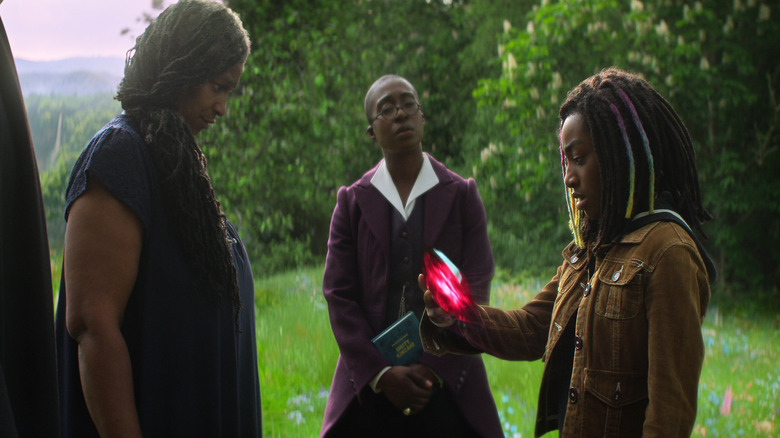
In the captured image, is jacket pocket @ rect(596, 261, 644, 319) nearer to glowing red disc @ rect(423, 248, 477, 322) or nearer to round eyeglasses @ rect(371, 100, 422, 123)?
glowing red disc @ rect(423, 248, 477, 322)

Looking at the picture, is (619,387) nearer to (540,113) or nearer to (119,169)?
(119,169)

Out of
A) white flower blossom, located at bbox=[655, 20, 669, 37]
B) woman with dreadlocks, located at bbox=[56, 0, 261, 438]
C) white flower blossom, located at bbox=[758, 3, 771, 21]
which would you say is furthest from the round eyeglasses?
white flower blossom, located at bbox=[758, 3, 771, 21]

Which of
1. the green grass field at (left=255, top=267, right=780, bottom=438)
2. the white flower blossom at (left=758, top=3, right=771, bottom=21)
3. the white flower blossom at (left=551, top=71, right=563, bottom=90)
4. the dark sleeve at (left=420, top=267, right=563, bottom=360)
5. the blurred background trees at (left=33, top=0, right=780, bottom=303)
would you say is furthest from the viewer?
the white flower blossom at (left=758, top=3, right=771, bottom=21)

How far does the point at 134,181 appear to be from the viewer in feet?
5.17

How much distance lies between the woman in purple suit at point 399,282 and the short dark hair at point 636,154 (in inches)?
38.9

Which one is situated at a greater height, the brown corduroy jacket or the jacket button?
the brown corduroy jacket

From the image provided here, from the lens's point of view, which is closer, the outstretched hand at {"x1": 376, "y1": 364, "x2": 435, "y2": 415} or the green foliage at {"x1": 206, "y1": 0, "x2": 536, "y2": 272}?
the outstretched hand at {"x1": 376, "y1": 364, "x2": 435, "y2": 415}

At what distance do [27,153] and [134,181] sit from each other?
34cm

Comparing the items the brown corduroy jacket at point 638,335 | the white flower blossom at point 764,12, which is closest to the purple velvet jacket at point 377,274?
the brown corduroy jacket at point 638,335

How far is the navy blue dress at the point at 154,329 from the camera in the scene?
62.5 inches

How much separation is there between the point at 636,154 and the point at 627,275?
302 mm

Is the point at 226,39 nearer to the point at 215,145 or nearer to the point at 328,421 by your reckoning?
the point at 328,421

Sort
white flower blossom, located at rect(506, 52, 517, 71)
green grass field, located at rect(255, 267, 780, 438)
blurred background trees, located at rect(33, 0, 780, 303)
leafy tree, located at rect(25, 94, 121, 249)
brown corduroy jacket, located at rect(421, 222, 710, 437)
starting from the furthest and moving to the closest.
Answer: blurred background trees, located at rect(33, 0, 780, 303) < white flower blossom, located at rect(506, 52, 517, 71) < leafy tree, located at rect(25, 94, 121, 249) < green grass field, located at rect(255, 267, 780, 438) < brown corduroy jacket, located at rect(421, 222, 710, 437)

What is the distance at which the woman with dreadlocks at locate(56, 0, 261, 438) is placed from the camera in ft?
4.97
